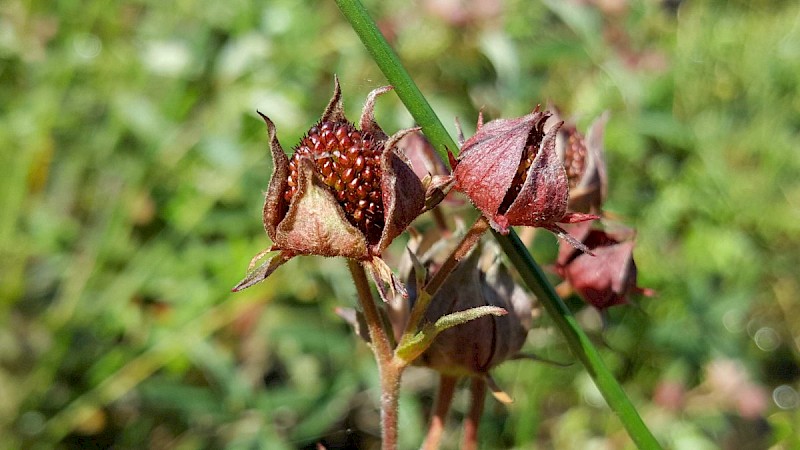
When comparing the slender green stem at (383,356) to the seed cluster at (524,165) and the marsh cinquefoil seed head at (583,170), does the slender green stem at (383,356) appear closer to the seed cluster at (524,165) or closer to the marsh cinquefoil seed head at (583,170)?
the seed cluster at (524,165)

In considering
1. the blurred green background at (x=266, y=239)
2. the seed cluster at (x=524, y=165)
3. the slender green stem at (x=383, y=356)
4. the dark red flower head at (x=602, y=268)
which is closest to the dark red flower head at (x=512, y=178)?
the seed cluster at (x=524, y=165)

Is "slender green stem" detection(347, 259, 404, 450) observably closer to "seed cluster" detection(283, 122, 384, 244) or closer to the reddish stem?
"seed cluster" detection(283, 122, 384, 244)

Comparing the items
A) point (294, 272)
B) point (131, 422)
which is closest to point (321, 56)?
point (294, 272)

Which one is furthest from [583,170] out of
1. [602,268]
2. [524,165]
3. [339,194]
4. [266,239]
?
[266,239]

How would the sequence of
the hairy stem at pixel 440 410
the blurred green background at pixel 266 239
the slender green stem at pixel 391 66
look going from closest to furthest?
the slender green stem at pixel 391 66 < the hairy stem at pixel 440 410 < the blurred green background at pixel 266 239

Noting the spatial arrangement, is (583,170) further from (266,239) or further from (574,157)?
(266,239)

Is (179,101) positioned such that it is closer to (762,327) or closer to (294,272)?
(294,272)
